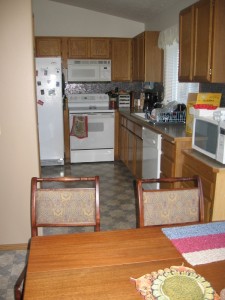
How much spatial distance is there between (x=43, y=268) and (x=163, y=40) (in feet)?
12.8

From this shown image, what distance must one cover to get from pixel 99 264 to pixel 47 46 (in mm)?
4828

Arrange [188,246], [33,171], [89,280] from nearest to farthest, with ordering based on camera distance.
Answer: [89,280] → [188,246] → [33,171]

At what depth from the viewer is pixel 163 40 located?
14.3ft

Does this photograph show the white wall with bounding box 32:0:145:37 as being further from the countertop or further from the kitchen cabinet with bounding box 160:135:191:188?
the kitchen cabinet with bounding box 160:135:191:188

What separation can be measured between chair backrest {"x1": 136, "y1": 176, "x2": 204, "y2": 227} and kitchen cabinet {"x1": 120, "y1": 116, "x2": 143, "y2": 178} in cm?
234

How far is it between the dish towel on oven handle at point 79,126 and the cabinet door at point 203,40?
97.5 inches

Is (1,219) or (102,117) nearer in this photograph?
(1,219)

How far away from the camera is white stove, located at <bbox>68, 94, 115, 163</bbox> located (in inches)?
202

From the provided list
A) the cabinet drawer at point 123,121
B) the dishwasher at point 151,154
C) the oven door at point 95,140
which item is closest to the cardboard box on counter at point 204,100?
the dishwasher at point 151,154

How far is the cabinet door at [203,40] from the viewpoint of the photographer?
8.66 ft

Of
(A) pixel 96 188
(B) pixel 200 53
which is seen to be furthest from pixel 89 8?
(A) pixel 96 188

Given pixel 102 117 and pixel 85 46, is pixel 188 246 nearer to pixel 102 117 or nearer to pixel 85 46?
pixel 102 117

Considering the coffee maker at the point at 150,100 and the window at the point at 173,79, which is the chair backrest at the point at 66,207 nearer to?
the window at the point at 173,79

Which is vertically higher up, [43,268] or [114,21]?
[114,21]
